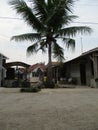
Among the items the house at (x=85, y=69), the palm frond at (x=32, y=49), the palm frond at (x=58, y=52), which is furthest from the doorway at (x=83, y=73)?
the palm frond at (x=32, y=49)

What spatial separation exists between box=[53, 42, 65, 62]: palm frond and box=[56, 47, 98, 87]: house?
2225mm

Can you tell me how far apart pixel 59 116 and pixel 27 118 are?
3.30 feet

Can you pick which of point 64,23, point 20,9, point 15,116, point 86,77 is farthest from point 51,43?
point 15,116

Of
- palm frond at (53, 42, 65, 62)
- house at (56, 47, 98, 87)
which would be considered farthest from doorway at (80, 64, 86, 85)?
palm frond at (53, 42, 65, 62)

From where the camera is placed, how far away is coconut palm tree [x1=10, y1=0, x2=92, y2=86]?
22578 millimetres

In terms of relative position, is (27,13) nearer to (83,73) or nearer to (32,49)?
(32,49)

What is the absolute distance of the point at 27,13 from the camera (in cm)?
2264

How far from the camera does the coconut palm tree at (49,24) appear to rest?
74.1 feet

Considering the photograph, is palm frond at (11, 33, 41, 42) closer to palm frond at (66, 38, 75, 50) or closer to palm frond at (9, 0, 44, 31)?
palm frond at (9, 0, 44, 31)

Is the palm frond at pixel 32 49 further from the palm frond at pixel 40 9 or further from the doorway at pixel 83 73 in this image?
the doorway at pixel 83 73

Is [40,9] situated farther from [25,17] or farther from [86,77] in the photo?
[86,77]

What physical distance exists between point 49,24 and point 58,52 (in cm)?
268

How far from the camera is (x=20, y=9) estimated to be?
22.5 metres

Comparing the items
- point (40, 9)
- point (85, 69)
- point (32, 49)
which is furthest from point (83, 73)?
point (40, 9)
